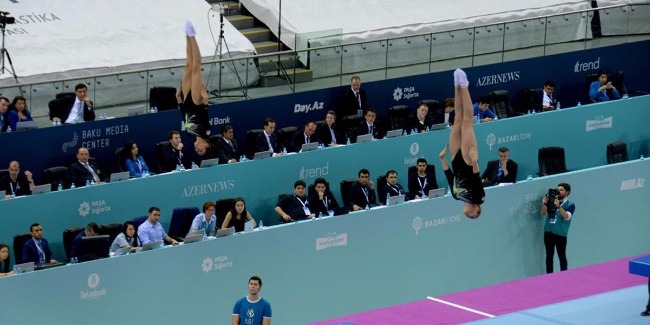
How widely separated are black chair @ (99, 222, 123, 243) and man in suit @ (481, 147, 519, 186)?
4883 mm

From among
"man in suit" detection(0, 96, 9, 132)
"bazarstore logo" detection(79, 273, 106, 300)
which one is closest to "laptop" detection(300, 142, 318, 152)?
"man in suit" detection(0, 96, 9, 132)

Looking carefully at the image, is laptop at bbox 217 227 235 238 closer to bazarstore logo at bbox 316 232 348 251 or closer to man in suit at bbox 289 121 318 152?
bazarstore logo at bbox 316 232 348 251

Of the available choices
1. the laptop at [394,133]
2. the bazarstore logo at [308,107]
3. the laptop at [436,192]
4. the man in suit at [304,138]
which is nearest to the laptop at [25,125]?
the man in suit at [304,138]

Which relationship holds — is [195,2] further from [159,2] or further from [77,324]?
[77,324]

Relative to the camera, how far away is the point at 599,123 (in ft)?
59.0

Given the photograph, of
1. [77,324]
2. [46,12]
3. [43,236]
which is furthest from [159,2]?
[77,324]

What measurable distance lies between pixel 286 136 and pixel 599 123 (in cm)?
486

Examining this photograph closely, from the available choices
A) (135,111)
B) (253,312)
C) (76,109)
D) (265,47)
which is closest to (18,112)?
(76,109)

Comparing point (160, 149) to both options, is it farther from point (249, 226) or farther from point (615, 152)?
point (615, 152)

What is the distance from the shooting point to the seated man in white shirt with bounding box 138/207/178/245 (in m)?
13.9

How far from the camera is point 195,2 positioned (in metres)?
20.6

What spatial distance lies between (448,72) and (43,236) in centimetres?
712

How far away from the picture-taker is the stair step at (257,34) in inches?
806

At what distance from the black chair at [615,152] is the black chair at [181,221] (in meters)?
6.43
